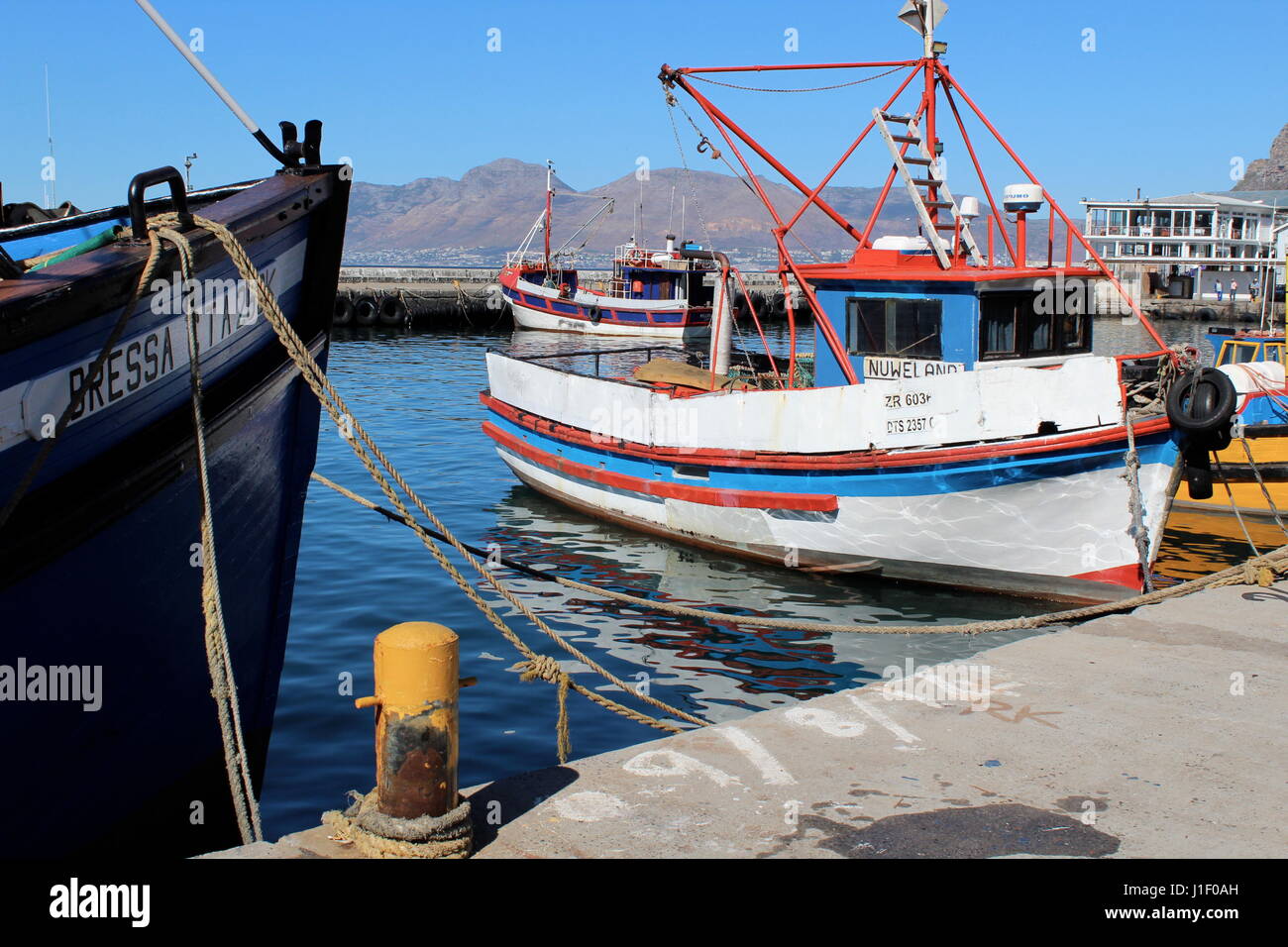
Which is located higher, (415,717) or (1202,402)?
(1202,402)

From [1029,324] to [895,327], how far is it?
1.49 meters

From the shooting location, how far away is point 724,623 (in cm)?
1082

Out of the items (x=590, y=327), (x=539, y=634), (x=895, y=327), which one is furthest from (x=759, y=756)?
(x=590, y=327)

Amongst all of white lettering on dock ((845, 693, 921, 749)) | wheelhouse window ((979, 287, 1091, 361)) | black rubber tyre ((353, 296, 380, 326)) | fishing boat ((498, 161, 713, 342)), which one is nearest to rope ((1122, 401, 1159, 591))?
wheelhouse window ((979, 287, 1091, 361))

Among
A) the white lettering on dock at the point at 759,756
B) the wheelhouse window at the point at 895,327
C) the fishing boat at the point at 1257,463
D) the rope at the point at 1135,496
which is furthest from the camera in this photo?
the fishing boat at the point at 1257,463

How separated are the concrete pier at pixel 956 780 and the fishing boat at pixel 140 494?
4.65 feet

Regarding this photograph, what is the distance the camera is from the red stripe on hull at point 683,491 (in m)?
13.0

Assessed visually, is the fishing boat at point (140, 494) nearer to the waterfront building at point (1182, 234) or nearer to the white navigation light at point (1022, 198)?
the white navigation light at point (1022, 198)

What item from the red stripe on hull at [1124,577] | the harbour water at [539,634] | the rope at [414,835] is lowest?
the harbour water at [539,634]

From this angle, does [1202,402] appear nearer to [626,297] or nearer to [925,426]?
[925,426]

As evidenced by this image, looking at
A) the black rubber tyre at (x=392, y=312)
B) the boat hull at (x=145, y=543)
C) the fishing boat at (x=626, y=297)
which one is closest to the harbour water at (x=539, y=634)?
the boat hull at (x=145, y=543)

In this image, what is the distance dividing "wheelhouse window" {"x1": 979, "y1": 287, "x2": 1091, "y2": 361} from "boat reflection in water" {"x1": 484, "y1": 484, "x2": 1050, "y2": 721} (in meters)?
2.84
